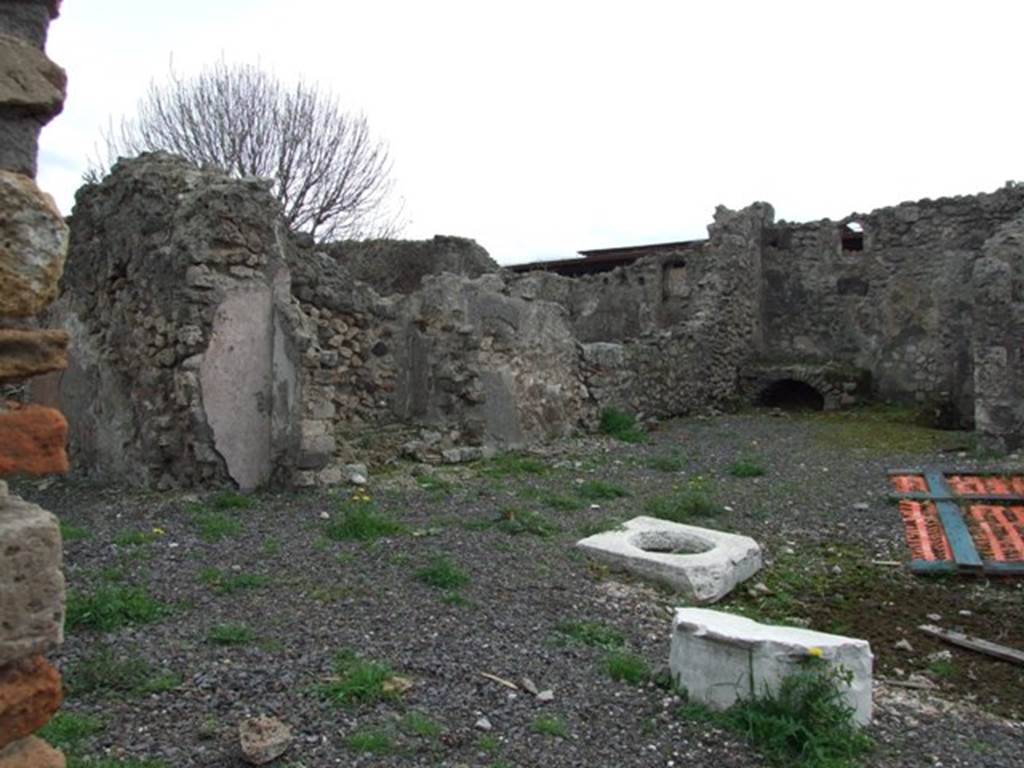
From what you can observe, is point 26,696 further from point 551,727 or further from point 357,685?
point 551,727

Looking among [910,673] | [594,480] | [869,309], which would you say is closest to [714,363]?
[869,309]

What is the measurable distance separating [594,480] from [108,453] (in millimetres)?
4427

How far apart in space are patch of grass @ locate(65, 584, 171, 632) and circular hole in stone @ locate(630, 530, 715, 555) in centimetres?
300

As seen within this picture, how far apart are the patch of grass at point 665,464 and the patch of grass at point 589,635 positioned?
16.6ft

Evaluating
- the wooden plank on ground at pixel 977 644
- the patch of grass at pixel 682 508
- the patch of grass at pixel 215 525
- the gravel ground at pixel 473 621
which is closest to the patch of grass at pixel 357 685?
the gravel ground at pixel 473 621

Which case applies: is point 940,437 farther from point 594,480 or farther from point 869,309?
point 594,480

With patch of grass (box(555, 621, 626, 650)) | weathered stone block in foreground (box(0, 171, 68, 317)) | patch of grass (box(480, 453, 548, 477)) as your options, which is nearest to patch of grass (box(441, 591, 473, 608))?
patch of grass (box(555, 621, 626, 650))

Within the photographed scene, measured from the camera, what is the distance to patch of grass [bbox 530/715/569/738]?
3.00 m

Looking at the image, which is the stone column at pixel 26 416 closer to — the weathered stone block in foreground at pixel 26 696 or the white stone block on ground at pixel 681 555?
the weathered stone block in foreground at pixel 26 696

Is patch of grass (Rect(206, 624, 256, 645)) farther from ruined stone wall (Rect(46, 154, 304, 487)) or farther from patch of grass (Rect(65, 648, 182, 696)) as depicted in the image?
ruined stone wall (Rect(46, 154, 304, 487))

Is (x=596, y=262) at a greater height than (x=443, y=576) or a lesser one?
greater

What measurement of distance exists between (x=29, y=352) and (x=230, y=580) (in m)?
2.98

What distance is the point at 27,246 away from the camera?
5.53 feet

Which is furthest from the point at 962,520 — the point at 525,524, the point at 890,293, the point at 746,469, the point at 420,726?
the point at 890,293
